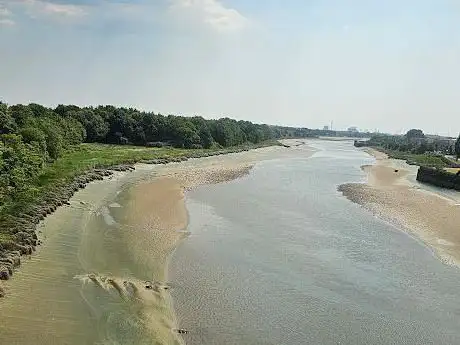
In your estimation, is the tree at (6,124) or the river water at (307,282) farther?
the tree at (6,124)

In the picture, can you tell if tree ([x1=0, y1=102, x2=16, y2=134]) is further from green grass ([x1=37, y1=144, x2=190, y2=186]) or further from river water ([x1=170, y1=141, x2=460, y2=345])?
river water ([x1=170, y1=141, x2=460, y2=345])

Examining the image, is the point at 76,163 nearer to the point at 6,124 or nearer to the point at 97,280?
the point at 6,124

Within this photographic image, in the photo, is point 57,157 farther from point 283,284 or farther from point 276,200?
point 283,284

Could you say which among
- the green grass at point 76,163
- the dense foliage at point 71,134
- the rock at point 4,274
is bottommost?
the green grass at point 76,163

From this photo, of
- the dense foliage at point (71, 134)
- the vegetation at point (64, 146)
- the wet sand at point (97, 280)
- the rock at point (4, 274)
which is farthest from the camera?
the dense foliage at point (71, 134)

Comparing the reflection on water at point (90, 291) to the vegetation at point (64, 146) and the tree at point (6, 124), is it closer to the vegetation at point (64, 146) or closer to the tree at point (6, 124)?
the vegetation at point (64, 146)

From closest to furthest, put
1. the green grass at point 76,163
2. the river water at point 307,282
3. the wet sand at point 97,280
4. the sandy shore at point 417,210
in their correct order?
the wet sand at point 97,280 < the river water at point 307,282 < the sandy shore at point 417,210 < the green grass at point 76,163

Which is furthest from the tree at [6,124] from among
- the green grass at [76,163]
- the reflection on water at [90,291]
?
the reflection on water at [90,291]
